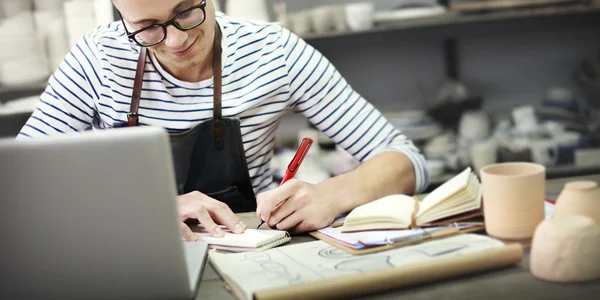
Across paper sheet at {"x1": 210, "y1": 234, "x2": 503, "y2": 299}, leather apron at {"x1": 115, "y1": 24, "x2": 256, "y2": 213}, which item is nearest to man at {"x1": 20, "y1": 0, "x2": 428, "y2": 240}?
leather apron at {"x1": 115, "y1": 24, "x2": 256, "y2": 213}

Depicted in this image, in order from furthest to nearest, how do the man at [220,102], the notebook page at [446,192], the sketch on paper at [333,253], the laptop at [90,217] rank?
the man at [220,102] < the notebook page at [446,192] < the sketch on paper at [333,253] < the laptop at [90,217]

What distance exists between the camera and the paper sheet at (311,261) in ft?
3.32

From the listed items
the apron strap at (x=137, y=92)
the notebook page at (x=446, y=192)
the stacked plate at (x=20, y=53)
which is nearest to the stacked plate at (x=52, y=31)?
the stacked plate at (x=20, y=53)

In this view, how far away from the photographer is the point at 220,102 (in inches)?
66.6

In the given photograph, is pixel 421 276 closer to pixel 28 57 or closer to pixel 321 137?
pixel 321 137

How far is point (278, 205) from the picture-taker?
134cm

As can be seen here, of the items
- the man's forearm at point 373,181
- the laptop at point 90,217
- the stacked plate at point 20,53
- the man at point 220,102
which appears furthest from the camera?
the stacked plate at point 20,53

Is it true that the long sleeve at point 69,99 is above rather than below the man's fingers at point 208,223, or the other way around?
above

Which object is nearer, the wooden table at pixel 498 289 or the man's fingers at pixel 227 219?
the wooden table at pixel 498 289

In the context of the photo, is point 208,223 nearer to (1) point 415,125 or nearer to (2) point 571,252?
(2) point 571,252

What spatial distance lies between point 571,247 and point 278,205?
56 cm

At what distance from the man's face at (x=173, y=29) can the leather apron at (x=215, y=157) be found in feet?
0.34

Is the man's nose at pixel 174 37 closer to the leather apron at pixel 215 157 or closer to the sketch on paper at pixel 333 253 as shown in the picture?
the leather apron at pixel 215 157

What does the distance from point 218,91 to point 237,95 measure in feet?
0.16
